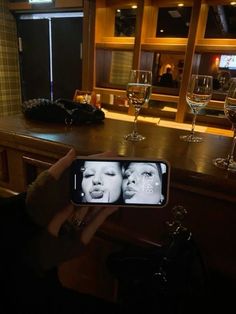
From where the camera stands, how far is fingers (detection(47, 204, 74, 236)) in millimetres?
478

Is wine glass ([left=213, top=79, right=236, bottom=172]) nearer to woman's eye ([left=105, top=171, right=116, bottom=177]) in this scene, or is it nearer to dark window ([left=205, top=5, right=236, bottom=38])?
woman's eye ([left=105, top=171, right=116, bottom=177])

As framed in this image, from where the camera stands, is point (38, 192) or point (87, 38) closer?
point (38, 192)

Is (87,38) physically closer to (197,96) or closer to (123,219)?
(197,96)

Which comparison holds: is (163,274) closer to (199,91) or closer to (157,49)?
(199,91)

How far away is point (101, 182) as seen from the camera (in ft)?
1.43

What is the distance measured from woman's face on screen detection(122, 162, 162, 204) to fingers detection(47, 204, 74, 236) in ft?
0.42

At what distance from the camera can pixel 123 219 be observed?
0.56 meters

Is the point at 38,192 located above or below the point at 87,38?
below

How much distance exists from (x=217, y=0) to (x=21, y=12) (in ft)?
6.89

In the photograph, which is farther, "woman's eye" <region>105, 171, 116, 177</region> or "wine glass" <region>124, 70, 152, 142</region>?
"wine glass" <region>124, 70, 152, 142</region>

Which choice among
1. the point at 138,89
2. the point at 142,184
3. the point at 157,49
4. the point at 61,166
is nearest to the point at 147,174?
the point at 142,184

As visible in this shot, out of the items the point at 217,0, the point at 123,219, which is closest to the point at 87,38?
the point at 217,0

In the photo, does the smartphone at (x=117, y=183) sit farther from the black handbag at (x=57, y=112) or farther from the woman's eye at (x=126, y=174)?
the black handbag at (x=57, y=112)

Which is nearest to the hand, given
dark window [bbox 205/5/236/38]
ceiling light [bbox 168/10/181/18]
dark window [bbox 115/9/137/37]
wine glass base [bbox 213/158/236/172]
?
wine glass base [bbox 213/158/236/172]
